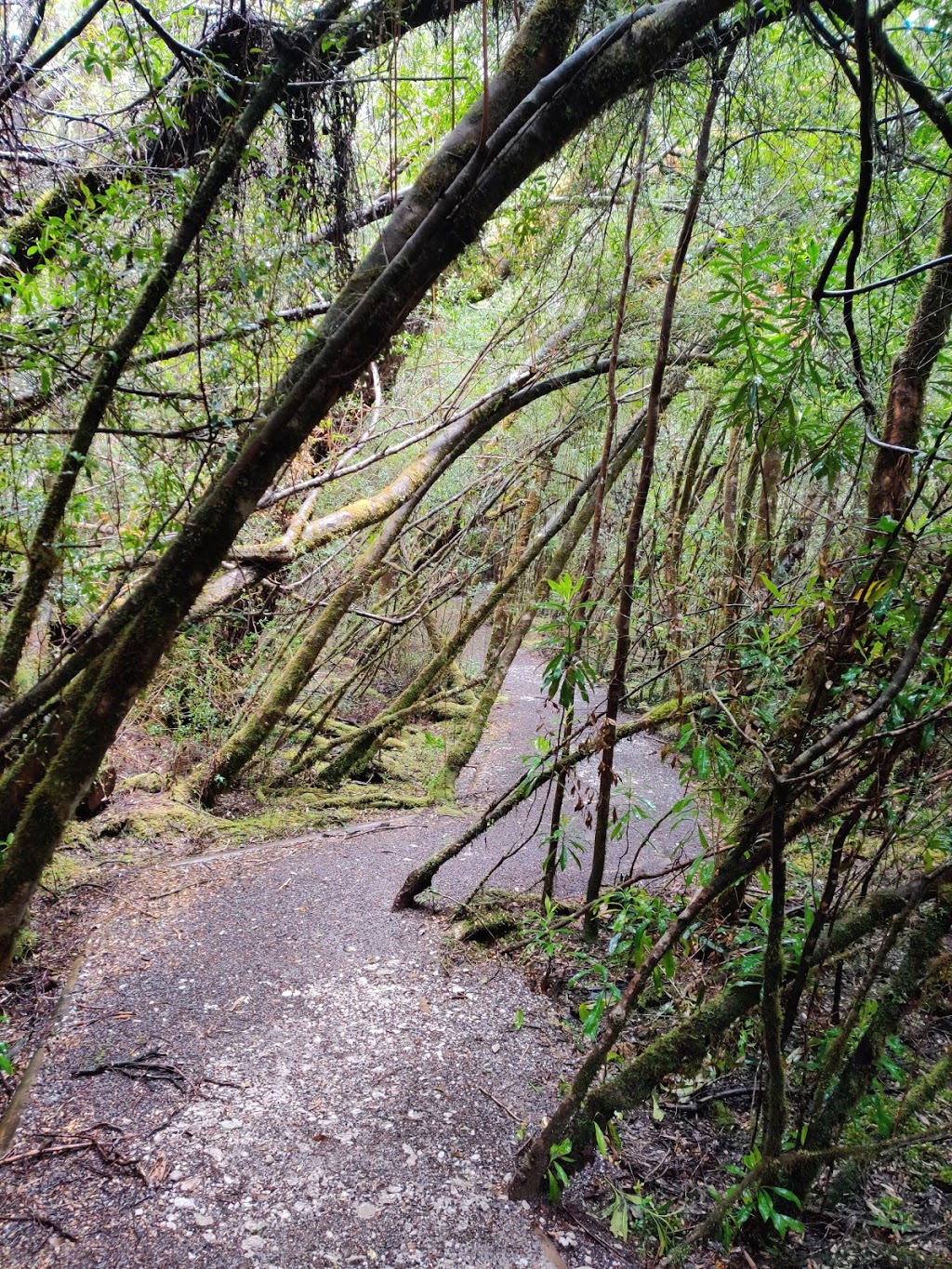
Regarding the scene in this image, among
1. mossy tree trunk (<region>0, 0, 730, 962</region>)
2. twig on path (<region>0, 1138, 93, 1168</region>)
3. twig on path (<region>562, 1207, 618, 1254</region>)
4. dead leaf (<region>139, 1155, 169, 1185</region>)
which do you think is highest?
mossy tree trunk (<region>0, 0, 730, 962</region>)

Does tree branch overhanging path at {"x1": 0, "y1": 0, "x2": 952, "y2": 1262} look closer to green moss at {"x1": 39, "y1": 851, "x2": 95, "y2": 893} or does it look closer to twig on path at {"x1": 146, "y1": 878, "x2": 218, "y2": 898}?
green moss at {"x1": 39, "y1": 851, "x2": 95, "y2": 893}

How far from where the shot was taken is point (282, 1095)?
2307 mm

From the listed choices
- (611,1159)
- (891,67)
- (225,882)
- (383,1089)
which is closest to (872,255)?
(891,67)

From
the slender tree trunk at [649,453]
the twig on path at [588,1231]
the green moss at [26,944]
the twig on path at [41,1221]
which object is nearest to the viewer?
the twig on path at [41,1221]

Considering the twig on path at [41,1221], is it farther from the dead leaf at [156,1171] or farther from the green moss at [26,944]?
the green moss at [26,944]

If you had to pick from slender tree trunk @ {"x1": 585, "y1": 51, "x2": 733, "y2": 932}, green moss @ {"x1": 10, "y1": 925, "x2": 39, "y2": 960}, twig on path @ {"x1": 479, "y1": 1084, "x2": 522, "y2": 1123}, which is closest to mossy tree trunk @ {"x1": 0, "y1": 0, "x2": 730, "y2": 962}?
slender tree trunk @ {"x1": 585, "y1": 51, "x2": 733, "y2": 932}

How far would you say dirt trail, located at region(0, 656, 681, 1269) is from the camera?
178cm

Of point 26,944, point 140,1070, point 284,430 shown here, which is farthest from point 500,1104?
point 284,430

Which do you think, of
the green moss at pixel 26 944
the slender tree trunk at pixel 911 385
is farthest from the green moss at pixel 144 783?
the slender tree trunk at pixel 911 385

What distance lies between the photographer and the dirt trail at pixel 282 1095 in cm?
178

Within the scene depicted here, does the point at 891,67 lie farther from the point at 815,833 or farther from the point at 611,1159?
the point at 611,1159

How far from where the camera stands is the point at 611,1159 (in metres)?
2.25

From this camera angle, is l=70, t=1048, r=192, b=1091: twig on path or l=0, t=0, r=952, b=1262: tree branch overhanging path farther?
l=70, t=1048, r=192, b=1091: twig on path

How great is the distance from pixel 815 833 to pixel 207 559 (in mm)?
2446
